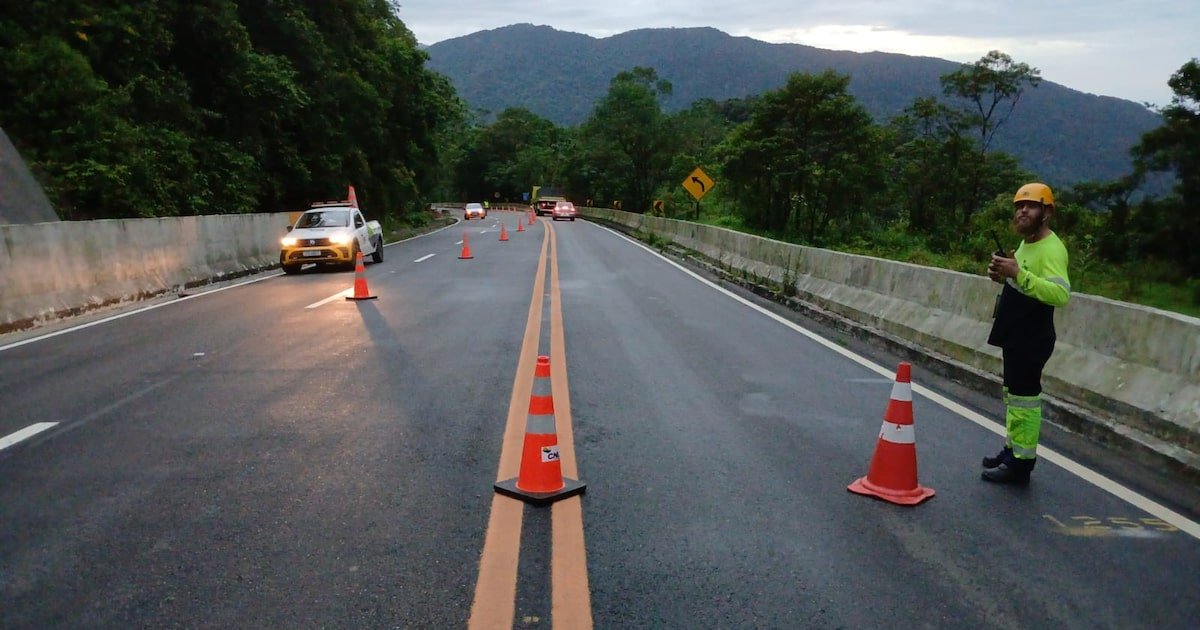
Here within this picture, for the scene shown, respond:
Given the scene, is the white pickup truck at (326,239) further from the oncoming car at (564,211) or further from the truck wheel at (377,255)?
the oncoming car at (564,211)

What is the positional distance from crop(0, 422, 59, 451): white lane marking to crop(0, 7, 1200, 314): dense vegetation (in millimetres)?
15193

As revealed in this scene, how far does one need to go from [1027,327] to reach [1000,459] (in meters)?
0.83

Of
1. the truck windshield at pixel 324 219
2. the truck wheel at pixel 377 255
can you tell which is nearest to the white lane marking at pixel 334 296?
the truck windshield at pixel 324 219

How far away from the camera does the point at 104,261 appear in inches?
520

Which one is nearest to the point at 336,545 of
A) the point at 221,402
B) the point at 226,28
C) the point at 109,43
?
the point at 221,402

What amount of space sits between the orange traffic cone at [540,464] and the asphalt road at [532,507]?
0.42 ft

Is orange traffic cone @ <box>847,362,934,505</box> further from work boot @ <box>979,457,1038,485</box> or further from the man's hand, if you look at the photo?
the man's hand

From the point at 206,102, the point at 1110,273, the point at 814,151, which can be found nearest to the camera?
the point at 206,102

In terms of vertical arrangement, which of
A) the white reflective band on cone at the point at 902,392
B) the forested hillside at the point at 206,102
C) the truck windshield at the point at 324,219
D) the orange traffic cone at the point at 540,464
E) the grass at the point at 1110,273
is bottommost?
the grass at the point at 1110,273

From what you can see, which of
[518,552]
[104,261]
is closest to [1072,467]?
[518,552]

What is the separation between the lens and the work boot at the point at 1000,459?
5.34m

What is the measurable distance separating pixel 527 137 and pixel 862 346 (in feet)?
461

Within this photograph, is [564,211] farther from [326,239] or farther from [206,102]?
[326,239]

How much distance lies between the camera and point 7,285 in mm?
10852
